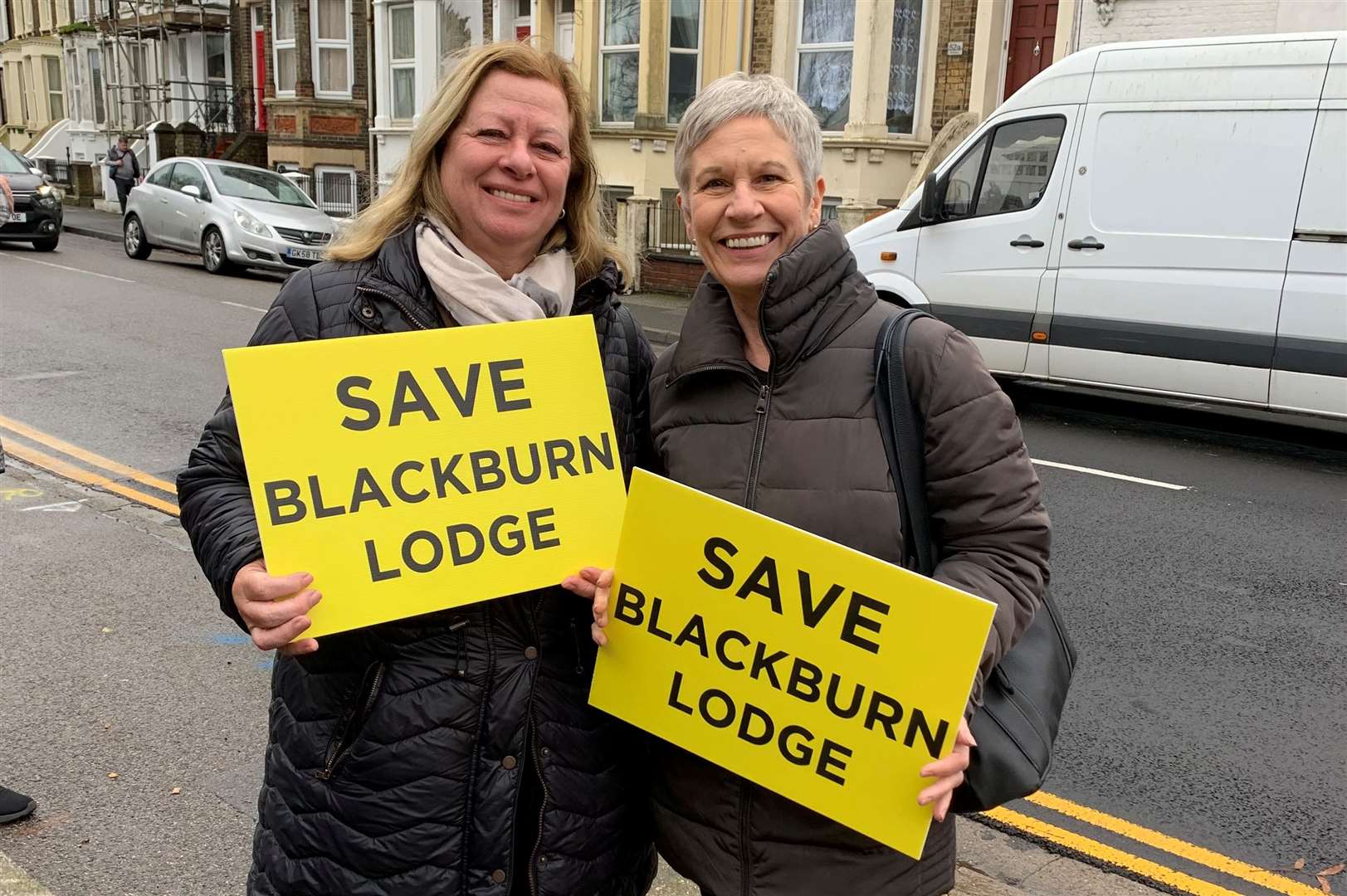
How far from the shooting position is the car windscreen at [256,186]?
661 inches

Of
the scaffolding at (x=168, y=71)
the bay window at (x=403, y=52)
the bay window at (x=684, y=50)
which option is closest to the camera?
the bay window at (x=684, y=50)

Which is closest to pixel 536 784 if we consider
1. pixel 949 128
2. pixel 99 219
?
pixel 949 128

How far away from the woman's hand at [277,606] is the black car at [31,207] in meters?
18.4

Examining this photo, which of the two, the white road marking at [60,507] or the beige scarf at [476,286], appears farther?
the white road marking at [60,507]

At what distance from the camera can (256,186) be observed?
56.1 feet

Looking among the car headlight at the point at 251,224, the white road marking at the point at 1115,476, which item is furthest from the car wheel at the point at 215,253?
the white road marking at the point at 1115,476

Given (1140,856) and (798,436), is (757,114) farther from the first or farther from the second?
(1140,856)

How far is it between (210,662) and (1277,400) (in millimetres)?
7007

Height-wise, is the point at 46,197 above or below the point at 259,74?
below

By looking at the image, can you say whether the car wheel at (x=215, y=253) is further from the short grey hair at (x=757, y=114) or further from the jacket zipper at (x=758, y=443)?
the jacket zipper at (x=758, y=443)

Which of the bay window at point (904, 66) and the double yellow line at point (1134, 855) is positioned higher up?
the bay window at point (904, 66)

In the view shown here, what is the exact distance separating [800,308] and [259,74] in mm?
30036

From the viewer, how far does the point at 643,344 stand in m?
2.12

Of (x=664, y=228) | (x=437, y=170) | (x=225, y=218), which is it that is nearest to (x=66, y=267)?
(x=225, y=218)
